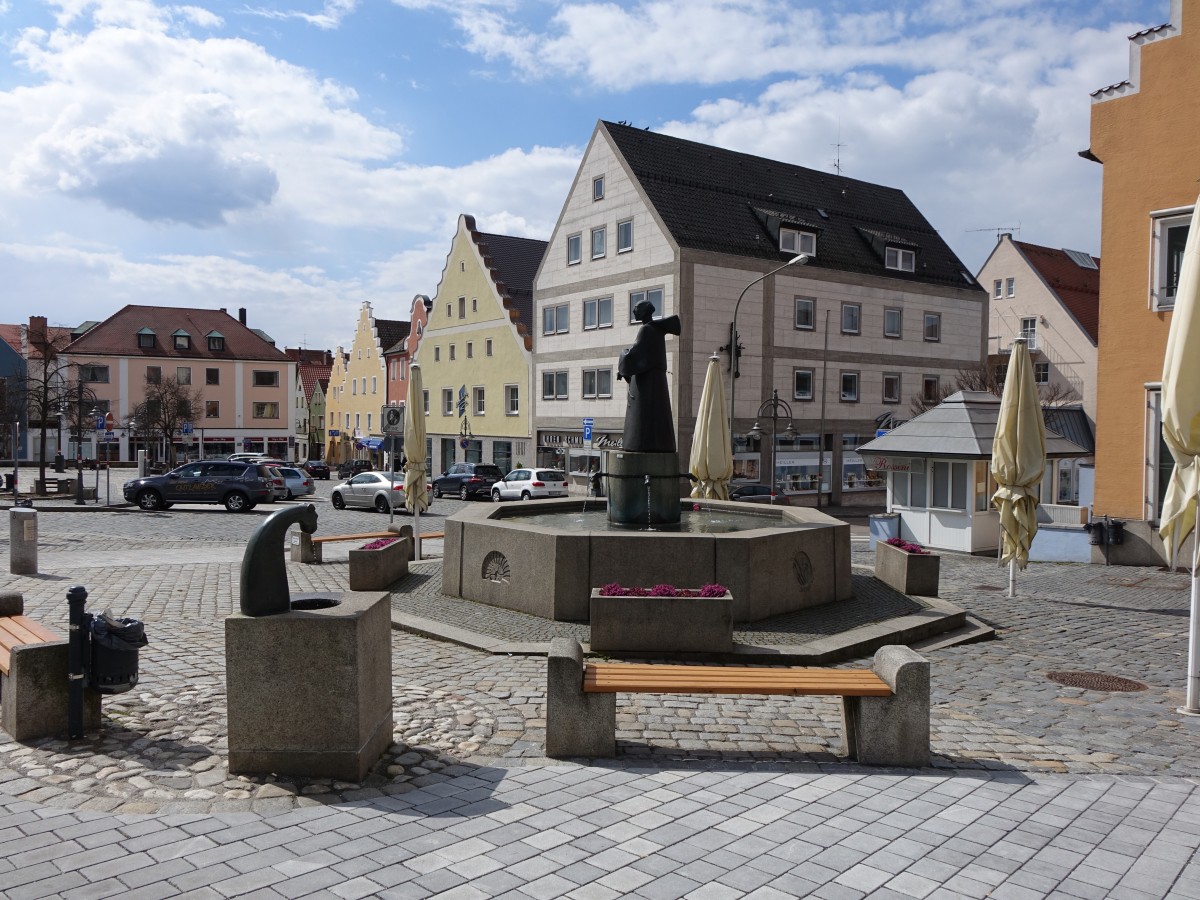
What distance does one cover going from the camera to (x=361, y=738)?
6238 millimetres

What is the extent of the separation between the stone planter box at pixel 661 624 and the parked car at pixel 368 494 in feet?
79.0

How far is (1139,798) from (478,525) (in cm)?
829

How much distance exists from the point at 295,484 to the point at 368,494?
7.99 m

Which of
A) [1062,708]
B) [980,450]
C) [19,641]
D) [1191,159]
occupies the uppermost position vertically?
[1191,159]

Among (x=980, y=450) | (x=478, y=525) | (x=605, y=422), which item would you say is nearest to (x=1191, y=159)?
(x=980, y=450)

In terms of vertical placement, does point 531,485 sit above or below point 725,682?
below

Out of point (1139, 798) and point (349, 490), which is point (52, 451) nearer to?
point (349, 490)

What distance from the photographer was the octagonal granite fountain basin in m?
11.3

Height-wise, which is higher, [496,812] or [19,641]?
[19,641]

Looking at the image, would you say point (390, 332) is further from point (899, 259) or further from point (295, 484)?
point (899, 259)

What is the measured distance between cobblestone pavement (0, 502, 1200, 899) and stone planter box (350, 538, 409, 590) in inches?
142

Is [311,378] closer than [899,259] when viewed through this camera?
No

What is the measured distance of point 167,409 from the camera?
198 feet

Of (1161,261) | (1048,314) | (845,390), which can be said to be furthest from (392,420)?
(1048,314)
